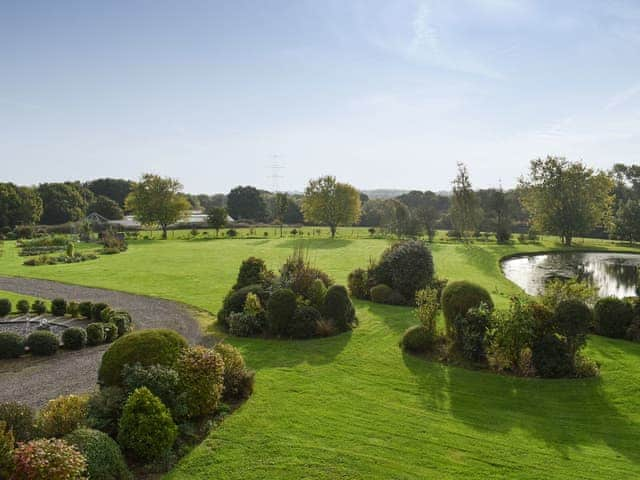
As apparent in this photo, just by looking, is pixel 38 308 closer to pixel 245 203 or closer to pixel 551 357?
pixel 551 357

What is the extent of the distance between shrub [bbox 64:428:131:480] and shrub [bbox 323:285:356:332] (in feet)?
33.9

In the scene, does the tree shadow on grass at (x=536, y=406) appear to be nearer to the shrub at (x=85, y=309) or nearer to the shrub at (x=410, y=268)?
the shrub at (x=410, y=268)

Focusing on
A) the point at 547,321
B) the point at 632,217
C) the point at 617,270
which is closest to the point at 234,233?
the point at 617,270

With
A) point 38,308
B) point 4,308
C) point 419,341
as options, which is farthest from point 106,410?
point 4,308

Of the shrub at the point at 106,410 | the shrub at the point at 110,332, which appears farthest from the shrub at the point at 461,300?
the shrub at the point at 110,332

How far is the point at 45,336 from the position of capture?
47.4ft

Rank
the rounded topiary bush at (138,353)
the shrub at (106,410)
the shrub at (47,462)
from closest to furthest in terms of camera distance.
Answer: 1. the shrub at (47,462)
2. the shrub at (106,410)
3. the rounded topiary bush at (138,353)

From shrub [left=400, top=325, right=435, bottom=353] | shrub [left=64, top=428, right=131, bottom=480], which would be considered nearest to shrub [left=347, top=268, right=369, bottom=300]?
shrub [left=400, top=325, right=435, bottom=353]

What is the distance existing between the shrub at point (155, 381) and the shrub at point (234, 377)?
5.50 feet

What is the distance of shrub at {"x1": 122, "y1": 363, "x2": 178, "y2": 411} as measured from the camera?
8961 millimetres

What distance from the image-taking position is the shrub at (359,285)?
23.5 metres

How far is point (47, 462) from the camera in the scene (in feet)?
19.8

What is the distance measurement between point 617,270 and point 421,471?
37.6 meters

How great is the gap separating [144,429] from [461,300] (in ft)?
33.1
